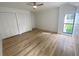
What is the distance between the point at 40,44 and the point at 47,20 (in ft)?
1.72

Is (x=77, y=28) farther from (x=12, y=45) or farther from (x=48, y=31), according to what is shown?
(x=12, y=45)

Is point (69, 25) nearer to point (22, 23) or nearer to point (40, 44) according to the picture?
point (40, 44)

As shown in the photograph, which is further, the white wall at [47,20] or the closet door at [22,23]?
the closet door at [22,23]

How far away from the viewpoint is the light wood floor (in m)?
1.00

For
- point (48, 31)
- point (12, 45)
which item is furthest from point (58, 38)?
point (12, 45)

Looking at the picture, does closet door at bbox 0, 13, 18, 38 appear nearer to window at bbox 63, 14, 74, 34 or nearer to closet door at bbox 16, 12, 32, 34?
closet door at bbox 16, 12, 32, 34

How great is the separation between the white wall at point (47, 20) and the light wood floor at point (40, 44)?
0.26ft

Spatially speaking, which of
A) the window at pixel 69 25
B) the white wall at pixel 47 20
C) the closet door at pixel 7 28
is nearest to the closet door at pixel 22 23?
the closet door at pixel 7 28

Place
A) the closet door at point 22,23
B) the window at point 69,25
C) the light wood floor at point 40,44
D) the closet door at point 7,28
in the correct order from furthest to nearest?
the closet door at point 22,23 → the closet door at point 7,28 → the light wood floor at point 40,44 → the window at point 69,25

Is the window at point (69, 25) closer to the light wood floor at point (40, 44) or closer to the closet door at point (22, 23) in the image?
the light wood floor at point (40, 44)

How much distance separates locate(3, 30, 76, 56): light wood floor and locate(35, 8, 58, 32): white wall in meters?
0.08

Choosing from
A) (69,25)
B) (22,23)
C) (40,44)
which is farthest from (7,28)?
(69,25)

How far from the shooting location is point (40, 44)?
150 centimetres

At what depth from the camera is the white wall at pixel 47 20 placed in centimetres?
104
